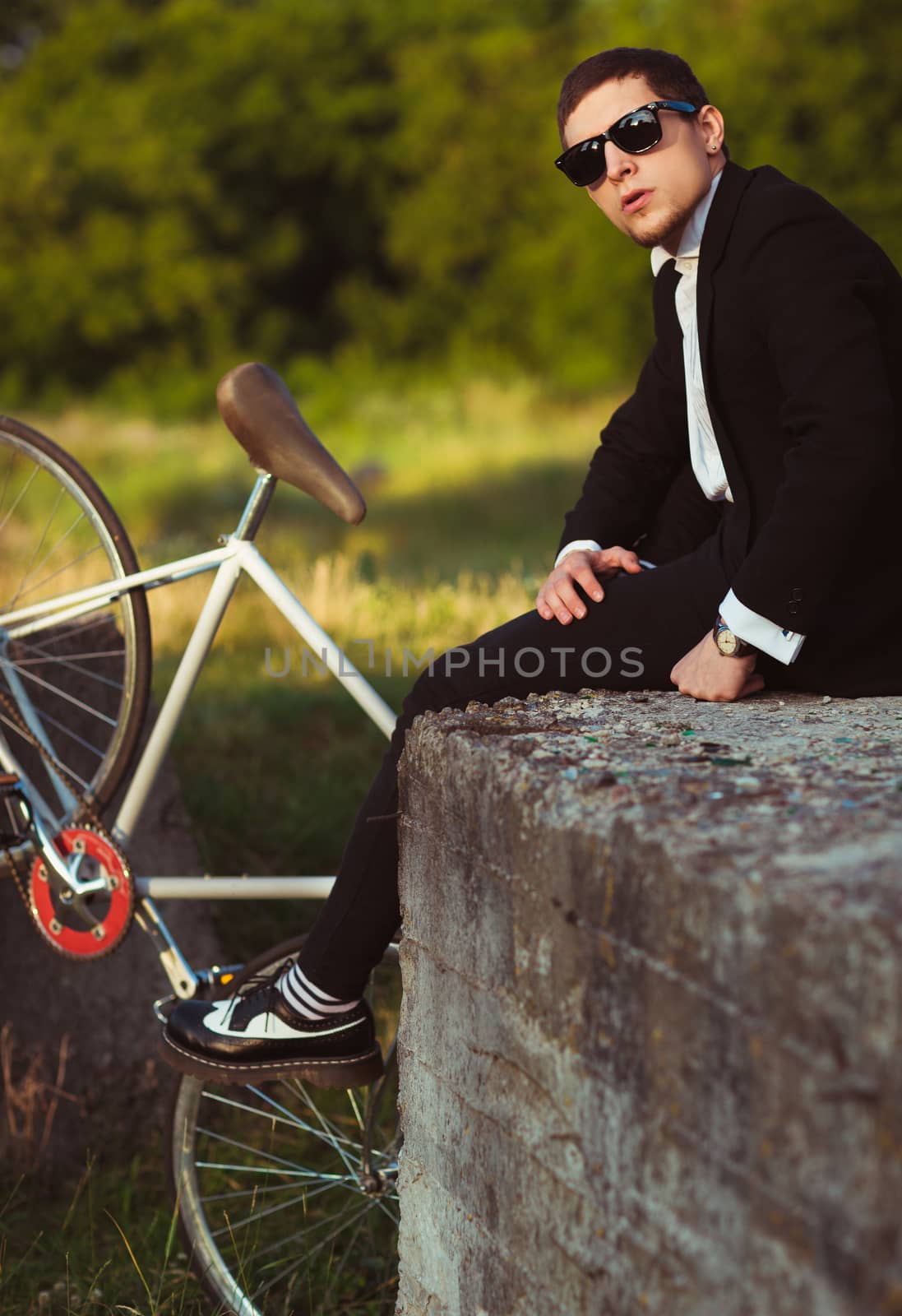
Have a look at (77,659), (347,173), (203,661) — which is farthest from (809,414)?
(347,173)

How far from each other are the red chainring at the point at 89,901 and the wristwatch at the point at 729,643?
4.01 feet

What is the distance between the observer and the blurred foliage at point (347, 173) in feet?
72.0

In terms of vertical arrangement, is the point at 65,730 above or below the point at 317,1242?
above

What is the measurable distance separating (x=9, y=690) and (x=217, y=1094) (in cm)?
99

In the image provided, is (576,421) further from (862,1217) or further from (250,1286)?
(862,1217)

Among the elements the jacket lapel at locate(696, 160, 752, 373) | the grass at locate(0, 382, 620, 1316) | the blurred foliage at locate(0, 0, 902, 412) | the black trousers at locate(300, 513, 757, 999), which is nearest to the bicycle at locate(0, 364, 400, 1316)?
the grass at locate(0, 382, 620, 1316)

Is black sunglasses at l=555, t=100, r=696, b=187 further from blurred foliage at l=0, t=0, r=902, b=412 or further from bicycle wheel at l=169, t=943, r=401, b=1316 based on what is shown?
blurred foliage at l=0, t=0, r=902, b=412

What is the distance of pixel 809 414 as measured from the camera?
2.07m

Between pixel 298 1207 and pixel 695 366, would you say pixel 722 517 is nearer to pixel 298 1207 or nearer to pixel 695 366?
pixel 695 366

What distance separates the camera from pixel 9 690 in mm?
2975

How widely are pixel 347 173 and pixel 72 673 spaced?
3018 cm

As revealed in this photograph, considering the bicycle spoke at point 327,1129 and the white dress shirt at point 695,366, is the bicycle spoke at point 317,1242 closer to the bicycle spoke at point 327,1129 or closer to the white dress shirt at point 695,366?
the bicycle spoke at point 327,1129

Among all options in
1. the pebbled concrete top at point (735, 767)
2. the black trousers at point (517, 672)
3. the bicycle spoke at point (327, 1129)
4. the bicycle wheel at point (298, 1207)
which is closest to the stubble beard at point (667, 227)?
the black trousers at point (517, 672)

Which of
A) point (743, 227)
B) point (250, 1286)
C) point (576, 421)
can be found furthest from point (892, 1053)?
point (576, 421)
